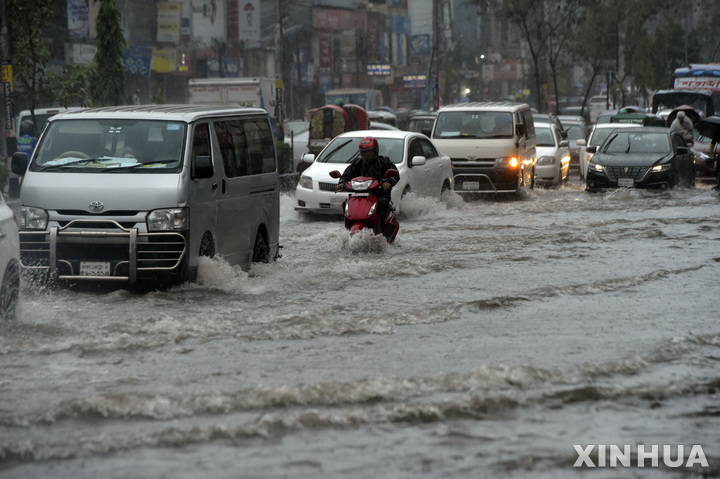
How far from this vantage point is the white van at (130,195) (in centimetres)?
1016

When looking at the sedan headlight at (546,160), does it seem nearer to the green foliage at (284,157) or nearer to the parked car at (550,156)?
the parked car at (550,156)

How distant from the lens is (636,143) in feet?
82.4

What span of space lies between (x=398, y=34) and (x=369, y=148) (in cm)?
8835

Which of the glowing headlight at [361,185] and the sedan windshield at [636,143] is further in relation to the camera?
the sedan windshield at [636,143]

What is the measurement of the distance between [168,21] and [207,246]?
51.4m

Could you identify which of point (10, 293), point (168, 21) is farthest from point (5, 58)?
point (168, 21)

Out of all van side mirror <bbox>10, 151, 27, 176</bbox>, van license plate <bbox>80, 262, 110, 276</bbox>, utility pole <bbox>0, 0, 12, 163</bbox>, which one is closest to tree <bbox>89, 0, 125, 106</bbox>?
utility pole <bbox>0, 0, 12, 163</bbox>

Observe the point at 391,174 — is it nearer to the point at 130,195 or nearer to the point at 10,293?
the point at 130,195

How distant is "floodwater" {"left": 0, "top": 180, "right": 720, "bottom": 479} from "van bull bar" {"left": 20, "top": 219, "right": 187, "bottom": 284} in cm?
26

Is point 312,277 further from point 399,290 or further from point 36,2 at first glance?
point 36,2

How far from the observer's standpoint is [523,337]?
870 centimetres

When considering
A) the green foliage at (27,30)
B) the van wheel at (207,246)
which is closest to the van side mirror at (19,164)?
the van wheel at (207,246)

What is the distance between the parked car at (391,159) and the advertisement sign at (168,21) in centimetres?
4173

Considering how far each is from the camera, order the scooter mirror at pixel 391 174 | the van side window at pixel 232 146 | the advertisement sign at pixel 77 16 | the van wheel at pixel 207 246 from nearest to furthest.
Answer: the van wheel at pixel 207 246 → the van side window at pixel 232 146 → the scooter mirror at pixel 391 174 → the advertisement sign at pixel 77 16
